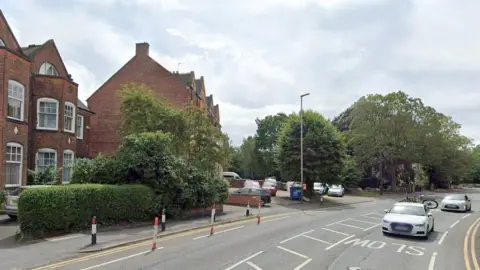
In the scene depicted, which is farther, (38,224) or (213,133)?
(213,133)

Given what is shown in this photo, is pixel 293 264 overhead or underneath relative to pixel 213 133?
underneath

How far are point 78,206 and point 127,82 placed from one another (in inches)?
1240

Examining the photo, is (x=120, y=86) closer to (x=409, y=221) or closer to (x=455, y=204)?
(x=455, y=204)

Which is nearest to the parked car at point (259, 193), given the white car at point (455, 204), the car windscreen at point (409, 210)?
the white car at point (455, 204)

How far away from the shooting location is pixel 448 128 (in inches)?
3263

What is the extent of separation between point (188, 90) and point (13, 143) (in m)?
23.9

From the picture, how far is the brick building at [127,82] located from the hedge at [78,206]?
26.0 metres

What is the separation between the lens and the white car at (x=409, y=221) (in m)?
16.8

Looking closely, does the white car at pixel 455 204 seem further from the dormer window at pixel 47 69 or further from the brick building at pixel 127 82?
the dormer window at pixel 47 69

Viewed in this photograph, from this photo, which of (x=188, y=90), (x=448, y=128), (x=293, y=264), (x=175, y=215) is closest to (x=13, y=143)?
(x=175, y=215)

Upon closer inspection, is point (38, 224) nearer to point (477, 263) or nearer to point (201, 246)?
point (201, 246)

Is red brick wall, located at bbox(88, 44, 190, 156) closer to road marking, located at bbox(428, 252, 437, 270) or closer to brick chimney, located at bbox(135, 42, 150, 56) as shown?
brick chimney, located at bbox(135, 42, 150, 56)

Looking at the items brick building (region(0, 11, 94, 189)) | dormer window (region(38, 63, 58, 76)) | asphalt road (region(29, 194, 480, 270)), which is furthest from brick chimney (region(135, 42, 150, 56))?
asphalt road (region(29, 194, 480, 270))

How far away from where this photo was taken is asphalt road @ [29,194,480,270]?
11.0 metres
